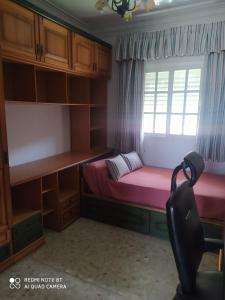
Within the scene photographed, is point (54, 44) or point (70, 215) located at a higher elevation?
point (54, 44)

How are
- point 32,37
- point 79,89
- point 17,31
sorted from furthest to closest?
1. point 79,89
2. point 32,37
3. point 17,31

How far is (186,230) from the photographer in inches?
43.5

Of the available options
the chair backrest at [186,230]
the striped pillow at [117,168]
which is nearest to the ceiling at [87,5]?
the striped pillow at [117,168]

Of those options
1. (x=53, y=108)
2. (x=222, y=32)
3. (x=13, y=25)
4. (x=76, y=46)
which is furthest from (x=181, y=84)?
(x=13, y=25)

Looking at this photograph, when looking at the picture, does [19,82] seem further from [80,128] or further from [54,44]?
[80,128]

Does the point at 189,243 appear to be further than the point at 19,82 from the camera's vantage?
No

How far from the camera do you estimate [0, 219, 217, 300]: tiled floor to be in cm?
179

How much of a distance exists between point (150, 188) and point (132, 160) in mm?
675

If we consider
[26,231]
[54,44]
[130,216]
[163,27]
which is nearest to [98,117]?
[54,44]

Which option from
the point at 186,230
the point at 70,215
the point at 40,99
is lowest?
the point at 70,215

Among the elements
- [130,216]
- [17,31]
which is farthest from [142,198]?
[17,31]

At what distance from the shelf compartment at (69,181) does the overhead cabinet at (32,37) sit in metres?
1.28

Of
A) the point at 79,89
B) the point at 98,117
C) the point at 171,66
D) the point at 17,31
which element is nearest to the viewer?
the point at 17,31

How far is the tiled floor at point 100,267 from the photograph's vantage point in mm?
1786
